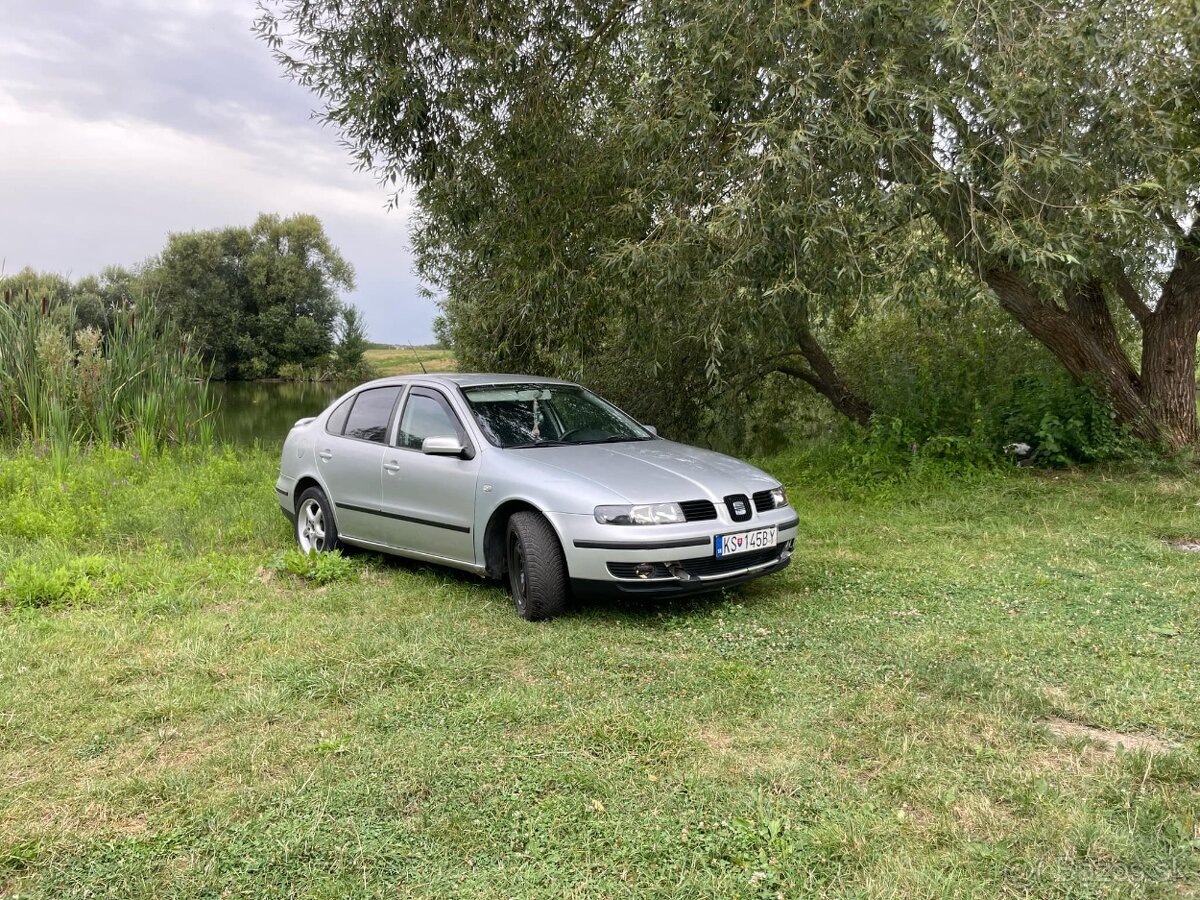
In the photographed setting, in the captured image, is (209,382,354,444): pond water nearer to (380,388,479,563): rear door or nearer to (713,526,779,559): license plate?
(380,388,479,563): rear door

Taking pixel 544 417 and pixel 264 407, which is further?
pixel 264 407

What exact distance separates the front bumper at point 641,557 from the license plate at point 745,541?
0.12 ft

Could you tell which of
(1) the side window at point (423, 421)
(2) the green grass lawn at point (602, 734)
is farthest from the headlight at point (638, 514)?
(1) the side window at point (423, 421)

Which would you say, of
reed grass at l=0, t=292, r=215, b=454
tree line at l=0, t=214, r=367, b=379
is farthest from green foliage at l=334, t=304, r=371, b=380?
reed grass at l=0, t=292, r=215, b=454

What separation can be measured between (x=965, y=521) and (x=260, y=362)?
41078 mm

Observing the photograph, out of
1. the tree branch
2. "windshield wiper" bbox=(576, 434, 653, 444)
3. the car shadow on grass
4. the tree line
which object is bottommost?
the car shadow on grass

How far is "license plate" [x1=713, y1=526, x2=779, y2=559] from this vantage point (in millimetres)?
5293

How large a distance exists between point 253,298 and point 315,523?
41331 millimetres

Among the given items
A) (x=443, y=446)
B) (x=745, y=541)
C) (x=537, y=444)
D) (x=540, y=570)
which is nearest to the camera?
(x=540, y=570)

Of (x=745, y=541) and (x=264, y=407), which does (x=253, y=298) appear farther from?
(x=745, y=541)

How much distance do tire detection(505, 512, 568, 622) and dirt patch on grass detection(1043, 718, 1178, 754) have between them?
102 inches

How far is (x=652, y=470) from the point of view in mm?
5668

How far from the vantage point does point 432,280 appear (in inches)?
660

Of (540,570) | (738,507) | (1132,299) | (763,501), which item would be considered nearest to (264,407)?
(1132,299)
